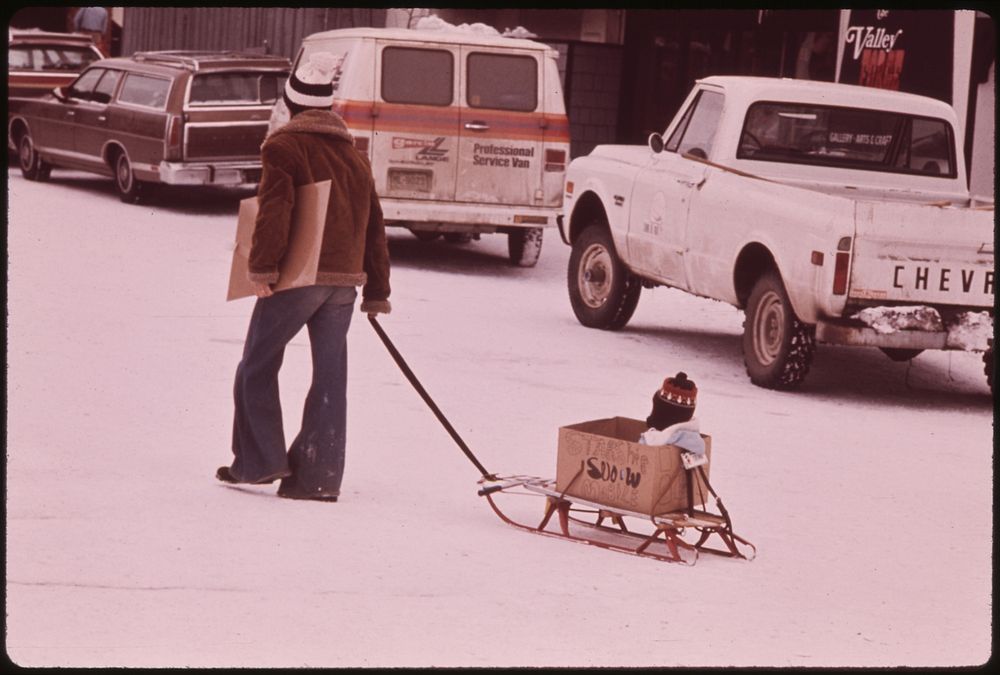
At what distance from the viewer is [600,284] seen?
571 inches

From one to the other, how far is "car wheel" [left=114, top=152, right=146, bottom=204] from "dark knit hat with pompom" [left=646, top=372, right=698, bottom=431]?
1493 centimetres

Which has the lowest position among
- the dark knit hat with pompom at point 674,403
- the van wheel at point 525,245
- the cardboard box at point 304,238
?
the van wheel at point 525,245

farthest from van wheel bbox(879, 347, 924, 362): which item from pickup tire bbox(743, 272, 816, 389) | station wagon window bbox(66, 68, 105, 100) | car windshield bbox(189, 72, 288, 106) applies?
station wagon window bbox(66, 68, 105, 100)

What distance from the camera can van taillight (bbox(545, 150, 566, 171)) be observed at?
1750cm

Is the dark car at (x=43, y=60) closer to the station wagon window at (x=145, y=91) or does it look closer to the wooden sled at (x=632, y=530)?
the station wagon window at (x=145, y=91)

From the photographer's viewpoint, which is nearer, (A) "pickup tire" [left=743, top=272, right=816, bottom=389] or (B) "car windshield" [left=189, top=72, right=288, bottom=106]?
(A) "pickup tire" [left=743, top=272, right=816, bottom=389]

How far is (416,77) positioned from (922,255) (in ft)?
22.9

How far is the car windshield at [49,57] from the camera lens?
84.4 feet

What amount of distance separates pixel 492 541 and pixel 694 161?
6264mm

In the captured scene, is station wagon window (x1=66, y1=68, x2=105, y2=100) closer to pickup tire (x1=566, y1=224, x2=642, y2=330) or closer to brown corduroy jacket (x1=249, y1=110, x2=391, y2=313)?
pickup tire (x1=566, y1=224, x2=642, y2=330)

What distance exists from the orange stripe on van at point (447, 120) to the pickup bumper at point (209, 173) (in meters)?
3.77

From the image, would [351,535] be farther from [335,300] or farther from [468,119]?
[468,119]

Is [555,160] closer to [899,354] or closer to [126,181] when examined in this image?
[899,354]

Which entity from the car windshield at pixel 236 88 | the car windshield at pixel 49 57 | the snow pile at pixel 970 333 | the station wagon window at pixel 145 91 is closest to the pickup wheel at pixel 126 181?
the station wagon window at pixel 145 91
